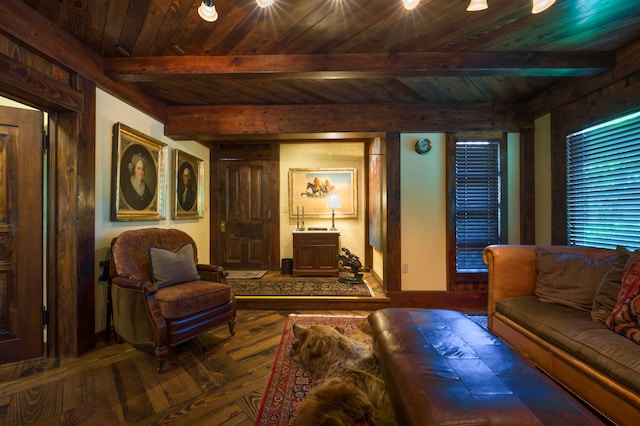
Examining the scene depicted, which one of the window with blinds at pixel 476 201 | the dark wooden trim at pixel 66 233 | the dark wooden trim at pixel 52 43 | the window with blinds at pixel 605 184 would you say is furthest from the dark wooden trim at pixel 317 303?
Result: the dark wooden trim at pixel 52 43

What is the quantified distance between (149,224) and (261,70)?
2.19m

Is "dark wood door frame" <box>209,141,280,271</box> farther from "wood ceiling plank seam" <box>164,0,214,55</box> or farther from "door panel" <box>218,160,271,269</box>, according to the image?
"wood ceiling plank seam" <box>164,0,214,55</box>

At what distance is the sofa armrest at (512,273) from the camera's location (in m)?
2.03

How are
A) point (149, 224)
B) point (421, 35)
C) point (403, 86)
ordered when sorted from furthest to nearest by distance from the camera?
point (149, 224) → point (403, 86) → point (421, 35)

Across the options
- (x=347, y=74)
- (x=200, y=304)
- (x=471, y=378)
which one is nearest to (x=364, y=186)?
(x=347, y=74)

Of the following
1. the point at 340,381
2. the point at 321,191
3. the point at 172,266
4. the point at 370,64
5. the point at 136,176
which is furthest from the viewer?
the point at 321,191

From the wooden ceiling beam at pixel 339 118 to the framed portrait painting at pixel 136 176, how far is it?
1.62 feet

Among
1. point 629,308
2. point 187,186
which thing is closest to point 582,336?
point 629,308

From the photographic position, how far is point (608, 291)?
152 cm

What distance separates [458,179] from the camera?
311 centimetres

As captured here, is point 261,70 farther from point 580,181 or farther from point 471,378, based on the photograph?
point 580,181

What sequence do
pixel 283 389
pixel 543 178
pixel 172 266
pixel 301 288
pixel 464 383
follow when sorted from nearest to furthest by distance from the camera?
pixel 464 383 → pixel 283 389 → pixel 172 266 → pixel 543 178 → pixel 301 288

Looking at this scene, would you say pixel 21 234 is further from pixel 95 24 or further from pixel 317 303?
pixel 317 303

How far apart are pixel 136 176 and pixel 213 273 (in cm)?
137
